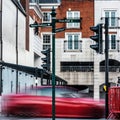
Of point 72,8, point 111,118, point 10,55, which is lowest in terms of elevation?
point 111,118

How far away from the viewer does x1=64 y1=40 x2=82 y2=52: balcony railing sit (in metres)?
77.2

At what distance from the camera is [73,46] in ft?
254

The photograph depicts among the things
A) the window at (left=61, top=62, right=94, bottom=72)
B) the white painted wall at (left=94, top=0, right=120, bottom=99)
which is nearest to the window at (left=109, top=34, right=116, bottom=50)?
the white painted wall at (left=94, top=0, right=120, bottom=99)

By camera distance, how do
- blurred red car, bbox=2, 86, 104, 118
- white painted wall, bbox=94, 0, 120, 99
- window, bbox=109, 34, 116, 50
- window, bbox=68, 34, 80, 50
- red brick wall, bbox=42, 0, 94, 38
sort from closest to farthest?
1. blurred red car, bbox=2, 86, 104, 118
2. white painted wall, bbox=94, 0, 120, 99
3. window, bbox=109, 34, 116, 50
4. red brick wall, bbox=42, 0, 94, 38
5. window, bbox=68, 34, 80, 50

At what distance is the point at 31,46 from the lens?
201 ft

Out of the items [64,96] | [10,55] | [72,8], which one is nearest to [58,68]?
[72,8]

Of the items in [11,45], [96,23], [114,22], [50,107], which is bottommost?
[50,107]

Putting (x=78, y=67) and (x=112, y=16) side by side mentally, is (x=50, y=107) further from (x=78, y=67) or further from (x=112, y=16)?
(x=112, y=16)

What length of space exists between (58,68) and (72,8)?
8673mm

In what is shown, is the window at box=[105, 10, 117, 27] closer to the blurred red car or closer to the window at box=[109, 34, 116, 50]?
the window at box=[109, 34, 116, 50]

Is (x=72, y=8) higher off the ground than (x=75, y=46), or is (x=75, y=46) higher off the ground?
(x=72, y=8)

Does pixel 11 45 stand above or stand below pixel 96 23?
below

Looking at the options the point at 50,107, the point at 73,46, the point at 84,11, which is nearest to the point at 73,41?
the point at 73,46

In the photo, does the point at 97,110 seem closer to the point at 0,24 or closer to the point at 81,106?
the point at 81,106
